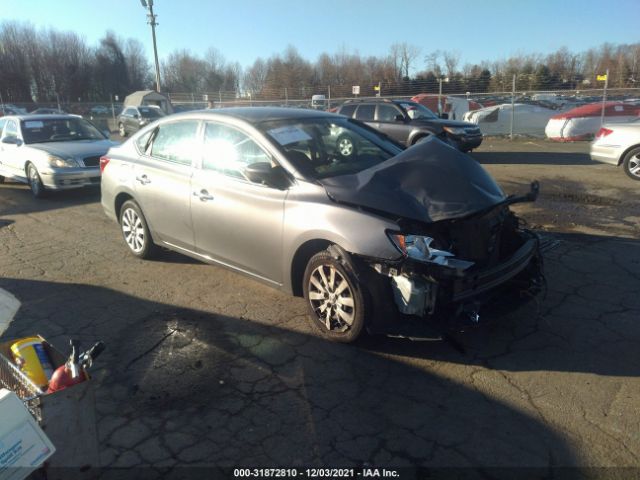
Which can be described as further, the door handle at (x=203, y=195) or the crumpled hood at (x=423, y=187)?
the door handle at (x=203, y=195)

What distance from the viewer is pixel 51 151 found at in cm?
920

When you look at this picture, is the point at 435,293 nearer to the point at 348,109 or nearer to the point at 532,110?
the point at 348,109

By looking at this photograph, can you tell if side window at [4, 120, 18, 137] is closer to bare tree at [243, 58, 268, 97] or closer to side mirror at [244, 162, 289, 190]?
side mirror at [244, 162, 289, 190]

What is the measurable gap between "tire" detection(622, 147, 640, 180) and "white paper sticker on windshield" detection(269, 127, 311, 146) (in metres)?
8.11

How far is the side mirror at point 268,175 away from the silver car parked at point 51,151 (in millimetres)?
6632

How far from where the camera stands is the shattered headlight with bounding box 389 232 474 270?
10.4 ft

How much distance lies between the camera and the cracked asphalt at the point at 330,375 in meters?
2.64

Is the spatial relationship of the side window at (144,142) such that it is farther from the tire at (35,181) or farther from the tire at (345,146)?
the tire at (35,181)

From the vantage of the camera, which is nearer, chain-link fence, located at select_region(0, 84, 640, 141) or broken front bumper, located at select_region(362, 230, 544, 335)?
broken front bumper, located at select_region(362, 230, 544, 335)

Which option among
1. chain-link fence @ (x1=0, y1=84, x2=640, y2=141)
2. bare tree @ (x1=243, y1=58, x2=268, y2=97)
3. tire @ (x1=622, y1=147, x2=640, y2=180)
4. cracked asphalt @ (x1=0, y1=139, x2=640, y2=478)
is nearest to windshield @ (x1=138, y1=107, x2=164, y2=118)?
chain-link fence @ (x1=0, y1=84, x2=640, y2=141)

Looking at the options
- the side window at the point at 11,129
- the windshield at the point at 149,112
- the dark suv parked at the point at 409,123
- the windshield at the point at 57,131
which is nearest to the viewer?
the windshield at the point at 57,131

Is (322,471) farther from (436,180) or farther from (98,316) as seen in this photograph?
(98,316)

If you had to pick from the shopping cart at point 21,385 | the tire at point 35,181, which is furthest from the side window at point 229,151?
the tire at point 35,181

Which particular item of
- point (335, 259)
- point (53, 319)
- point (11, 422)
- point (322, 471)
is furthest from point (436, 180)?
point (53, 319)
